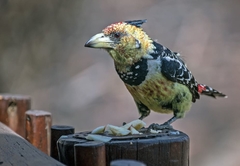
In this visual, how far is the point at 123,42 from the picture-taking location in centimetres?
267

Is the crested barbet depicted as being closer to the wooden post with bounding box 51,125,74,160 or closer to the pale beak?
the pale beak

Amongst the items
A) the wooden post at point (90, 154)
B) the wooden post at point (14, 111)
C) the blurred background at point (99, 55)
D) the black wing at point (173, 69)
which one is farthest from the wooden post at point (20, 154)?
the blurred background at point (99, 55)

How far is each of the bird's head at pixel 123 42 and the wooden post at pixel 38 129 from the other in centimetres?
86

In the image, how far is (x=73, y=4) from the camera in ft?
27.2

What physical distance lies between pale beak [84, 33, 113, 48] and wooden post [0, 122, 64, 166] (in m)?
0.68

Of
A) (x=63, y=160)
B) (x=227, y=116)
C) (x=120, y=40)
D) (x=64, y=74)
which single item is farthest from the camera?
(x=64, y=74)

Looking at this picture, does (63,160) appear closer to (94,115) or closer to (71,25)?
(94,115)

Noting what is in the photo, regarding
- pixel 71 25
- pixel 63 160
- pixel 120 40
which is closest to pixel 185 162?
pixel 63 160

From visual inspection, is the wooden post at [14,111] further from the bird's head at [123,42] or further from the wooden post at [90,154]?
the wooden post at [90,154]

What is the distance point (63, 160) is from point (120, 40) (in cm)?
85

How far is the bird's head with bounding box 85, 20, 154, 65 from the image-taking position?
263cm

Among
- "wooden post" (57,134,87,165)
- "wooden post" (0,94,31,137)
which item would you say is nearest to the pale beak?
"wooden post" (57,134,87,165)

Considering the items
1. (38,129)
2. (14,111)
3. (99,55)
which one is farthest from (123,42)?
(99,55)

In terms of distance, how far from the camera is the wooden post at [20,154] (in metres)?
1.86
